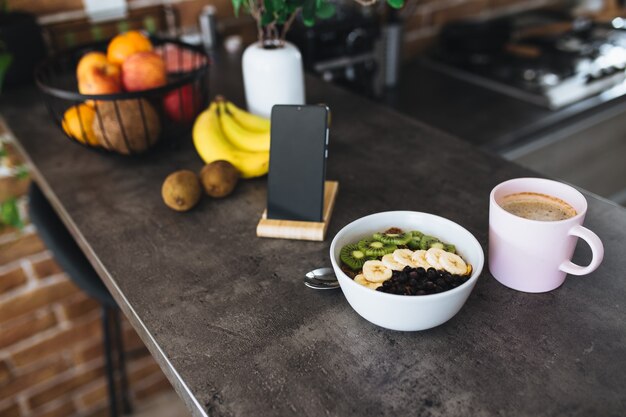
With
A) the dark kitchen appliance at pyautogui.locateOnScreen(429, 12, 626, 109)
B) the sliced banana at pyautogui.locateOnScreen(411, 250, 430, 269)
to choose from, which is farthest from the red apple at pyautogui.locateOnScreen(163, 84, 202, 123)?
the dark kitchen appliance at pyautogui.locateOnScreen(429, 12, 626, 109)

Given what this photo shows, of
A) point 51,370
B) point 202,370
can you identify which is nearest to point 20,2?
point 51,370

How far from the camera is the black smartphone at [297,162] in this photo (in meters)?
0.86

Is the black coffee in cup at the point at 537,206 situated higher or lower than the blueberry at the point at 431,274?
higher

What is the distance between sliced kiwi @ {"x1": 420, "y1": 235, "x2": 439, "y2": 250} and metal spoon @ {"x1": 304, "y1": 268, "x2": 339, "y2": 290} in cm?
12

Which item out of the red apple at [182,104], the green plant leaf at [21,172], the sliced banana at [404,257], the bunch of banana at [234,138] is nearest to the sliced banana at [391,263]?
the sliced banana at [404,257]

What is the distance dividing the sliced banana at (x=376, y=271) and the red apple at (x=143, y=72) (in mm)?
604

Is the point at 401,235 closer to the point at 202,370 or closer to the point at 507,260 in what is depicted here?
the point at 507,260

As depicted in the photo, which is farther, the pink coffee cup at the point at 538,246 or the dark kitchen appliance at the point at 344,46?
the dark kitchen appliance at the point at 344,46

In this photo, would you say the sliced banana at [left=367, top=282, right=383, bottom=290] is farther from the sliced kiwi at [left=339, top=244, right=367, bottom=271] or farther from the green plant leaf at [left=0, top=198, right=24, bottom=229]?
the green plant leaf at [left=0, top=198, right=24, bottom=229]

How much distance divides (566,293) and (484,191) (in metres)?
0.26

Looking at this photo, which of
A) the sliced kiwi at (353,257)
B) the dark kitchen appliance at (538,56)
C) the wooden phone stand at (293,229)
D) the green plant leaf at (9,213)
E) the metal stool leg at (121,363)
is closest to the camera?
the sliced kiwi at (353,257)

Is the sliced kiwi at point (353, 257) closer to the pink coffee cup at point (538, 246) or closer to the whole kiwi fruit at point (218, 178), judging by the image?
the pink coffee cup at point (538, 246)

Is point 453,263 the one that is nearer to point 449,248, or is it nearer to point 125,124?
point 449,248

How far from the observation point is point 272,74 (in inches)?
42.2
